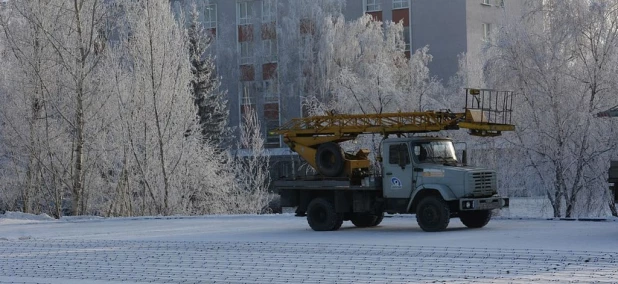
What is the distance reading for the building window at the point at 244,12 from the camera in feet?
235

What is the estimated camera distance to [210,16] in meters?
73.4

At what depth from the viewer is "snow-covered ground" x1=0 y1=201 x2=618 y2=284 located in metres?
14.9

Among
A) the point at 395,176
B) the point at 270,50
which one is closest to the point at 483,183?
the point at 395,176

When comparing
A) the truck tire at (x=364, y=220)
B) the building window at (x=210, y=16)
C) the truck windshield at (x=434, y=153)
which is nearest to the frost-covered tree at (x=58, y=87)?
the truck tire at (x=364, y=220)

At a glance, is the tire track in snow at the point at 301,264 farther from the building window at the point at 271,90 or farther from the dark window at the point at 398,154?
the building window at the point at 271,90

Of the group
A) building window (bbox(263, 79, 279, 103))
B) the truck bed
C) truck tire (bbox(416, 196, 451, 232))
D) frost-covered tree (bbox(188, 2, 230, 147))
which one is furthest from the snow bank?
building window (bbox(263, 79, 279, 103))

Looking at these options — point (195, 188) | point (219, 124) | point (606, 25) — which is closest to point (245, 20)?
point (219, 124)

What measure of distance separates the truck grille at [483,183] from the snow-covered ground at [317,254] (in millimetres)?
917

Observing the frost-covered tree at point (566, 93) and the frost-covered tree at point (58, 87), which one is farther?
the frost-covered tree at point (58, 87)

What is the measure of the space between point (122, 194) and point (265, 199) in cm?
940

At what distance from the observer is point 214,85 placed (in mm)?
54406

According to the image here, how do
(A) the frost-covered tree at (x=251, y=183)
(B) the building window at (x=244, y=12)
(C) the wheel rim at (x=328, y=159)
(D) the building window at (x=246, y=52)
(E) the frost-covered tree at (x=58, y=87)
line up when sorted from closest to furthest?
(C) the wheel rim at (x=328, y=159)
(E) the frost-covered tree at (x=58, y=87)
(A) the frost-covered tree at (x=251, y=183)
(D) the building window at (x=246, y=52)
(B) the building window at (x=244, y=12)

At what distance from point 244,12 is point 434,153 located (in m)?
50.8

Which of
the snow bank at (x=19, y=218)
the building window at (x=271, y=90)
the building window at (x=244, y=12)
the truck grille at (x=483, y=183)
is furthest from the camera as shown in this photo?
the building window at (x=244, y=12)
